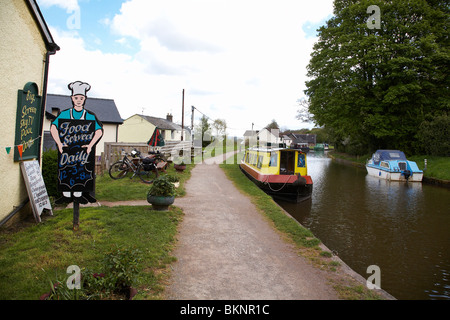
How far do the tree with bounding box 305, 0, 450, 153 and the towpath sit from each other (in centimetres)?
1969

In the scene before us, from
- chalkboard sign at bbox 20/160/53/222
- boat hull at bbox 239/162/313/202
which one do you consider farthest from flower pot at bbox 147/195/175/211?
boat hull at bbox 239/162/313/202

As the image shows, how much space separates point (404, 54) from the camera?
72.1 ft

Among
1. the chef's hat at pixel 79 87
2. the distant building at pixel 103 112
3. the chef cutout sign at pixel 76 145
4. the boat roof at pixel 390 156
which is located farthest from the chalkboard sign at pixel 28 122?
the boat roof at pixel 390 156

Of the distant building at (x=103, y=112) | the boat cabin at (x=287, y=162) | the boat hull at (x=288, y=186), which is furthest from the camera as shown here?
the distant building at (x=103, y=112)

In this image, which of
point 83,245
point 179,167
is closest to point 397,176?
point 179,167

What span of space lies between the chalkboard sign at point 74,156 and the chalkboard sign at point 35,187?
86cm

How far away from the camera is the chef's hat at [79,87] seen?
17.9ft

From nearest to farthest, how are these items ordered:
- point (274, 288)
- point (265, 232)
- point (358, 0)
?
1. point (274, 288)
2. point (265, 232)
3. point (358, 0)

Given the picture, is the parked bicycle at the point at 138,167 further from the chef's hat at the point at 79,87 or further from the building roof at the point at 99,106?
the building roof at the point at 99,106

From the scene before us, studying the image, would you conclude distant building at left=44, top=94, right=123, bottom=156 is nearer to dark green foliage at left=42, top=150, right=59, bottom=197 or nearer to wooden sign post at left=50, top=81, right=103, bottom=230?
dark green foliage at left=42, top=150, right=59, bottom=197

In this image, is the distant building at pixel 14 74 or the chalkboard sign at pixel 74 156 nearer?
the distant building at pixel 14 74
